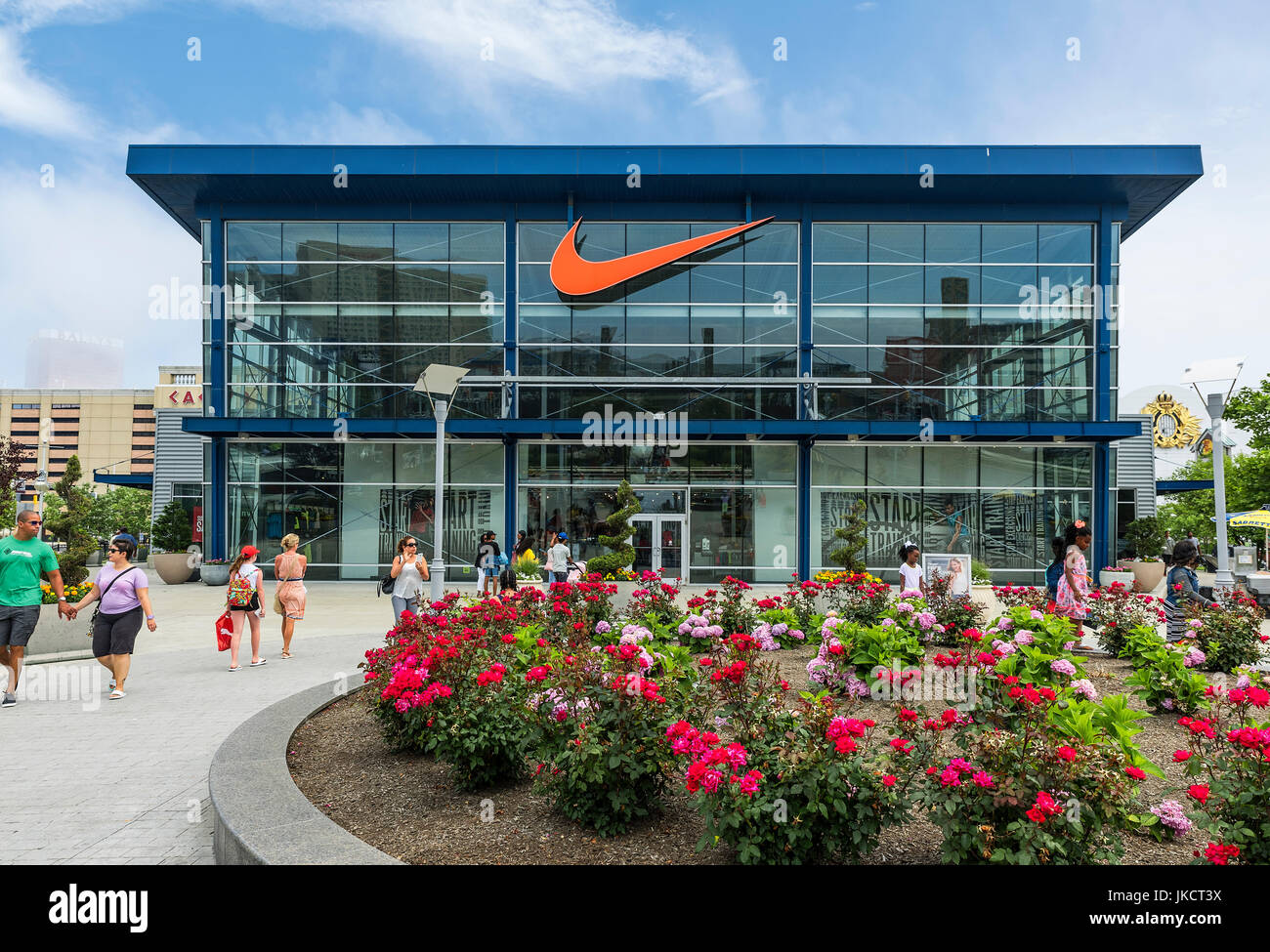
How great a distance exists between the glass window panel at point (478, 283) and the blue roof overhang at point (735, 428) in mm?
3899

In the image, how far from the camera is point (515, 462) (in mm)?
22781

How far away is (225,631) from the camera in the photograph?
10.3 m

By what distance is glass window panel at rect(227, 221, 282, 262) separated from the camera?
23.1m

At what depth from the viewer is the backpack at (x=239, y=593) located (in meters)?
9.84

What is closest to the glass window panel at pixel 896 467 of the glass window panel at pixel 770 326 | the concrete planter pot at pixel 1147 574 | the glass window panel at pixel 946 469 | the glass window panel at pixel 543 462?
the glass window panel at pixel 946 469

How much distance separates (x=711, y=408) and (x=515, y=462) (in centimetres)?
608

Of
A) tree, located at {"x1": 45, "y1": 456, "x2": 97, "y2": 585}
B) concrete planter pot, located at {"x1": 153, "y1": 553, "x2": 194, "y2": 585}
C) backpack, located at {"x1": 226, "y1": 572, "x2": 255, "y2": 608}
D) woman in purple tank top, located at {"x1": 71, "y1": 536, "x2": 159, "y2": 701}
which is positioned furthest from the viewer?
concrete planter pot, located at {"x1": 153, "y1": 553, "x2": 194, "y2": 585}

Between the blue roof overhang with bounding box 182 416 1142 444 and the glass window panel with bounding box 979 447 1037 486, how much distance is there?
2.70ft

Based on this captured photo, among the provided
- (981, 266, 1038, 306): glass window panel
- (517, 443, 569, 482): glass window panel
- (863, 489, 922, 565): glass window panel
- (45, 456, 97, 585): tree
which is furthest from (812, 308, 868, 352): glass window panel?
(45, 456, 97, 585): tree

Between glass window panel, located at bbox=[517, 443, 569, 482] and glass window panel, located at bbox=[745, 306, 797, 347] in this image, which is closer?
glass window panel, located at bbox=[745, 306, 797, 347]

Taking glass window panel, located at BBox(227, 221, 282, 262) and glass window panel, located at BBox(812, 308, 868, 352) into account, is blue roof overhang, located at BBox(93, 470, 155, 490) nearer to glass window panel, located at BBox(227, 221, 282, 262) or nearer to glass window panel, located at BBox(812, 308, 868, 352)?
glass window panel, located at BBox(227, 221, 282, 262)
